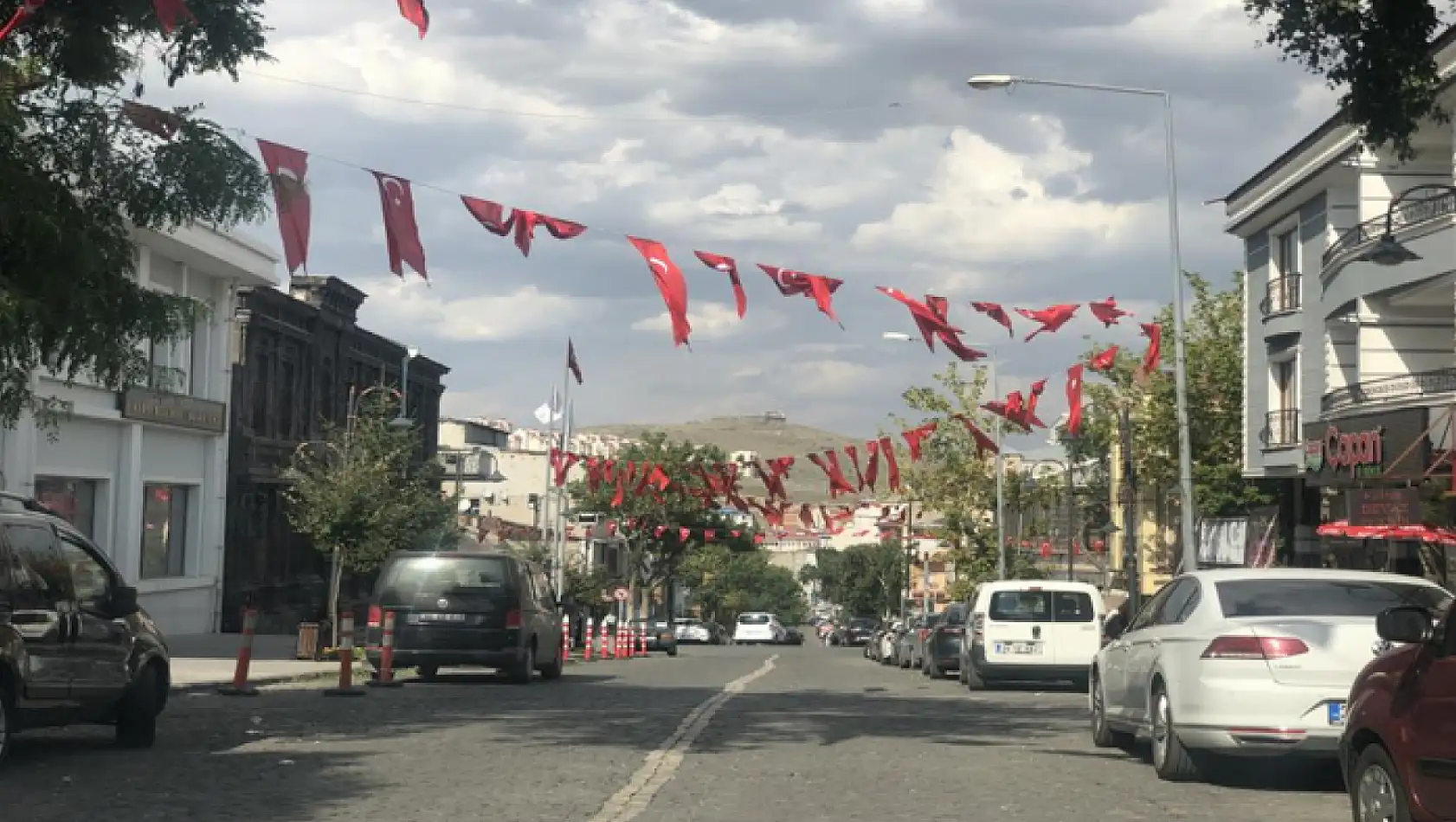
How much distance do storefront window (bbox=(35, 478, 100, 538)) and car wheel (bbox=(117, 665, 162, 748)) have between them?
20.2 metres

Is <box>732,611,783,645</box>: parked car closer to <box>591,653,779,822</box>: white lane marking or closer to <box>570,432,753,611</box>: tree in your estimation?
<box>570,432,753,611</box>: tree

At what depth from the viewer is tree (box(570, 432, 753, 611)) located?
7888 cm

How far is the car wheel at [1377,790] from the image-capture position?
26.0 ft

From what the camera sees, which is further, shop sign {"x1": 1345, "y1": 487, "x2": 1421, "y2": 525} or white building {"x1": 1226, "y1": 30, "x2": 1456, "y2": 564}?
white building {"x1": 1226, "y1": 30, "x2": 1456, "y2": 564}

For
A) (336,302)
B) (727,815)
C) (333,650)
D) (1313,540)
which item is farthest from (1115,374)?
(727,815)

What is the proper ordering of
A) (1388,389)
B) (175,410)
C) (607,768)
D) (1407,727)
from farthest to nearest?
(175,410), (1388,389), (607,768), (1407,727)

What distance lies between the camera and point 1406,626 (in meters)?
8.02

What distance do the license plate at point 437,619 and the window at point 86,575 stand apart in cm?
958

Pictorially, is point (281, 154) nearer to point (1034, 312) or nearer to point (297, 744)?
point (297, 744)

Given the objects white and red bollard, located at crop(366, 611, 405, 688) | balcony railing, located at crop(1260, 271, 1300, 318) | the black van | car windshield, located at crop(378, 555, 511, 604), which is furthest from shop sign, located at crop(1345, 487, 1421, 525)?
white and red bollard, located at crop(366, 611, 405, 688)

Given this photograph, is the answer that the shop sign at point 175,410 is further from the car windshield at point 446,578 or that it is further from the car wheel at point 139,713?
the car wheel at point 139,713

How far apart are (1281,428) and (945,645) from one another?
1182cm

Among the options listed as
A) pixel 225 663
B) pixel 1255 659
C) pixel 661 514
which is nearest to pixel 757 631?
pixel 661 514

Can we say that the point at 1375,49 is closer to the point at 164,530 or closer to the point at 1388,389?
the point at 1388,389
